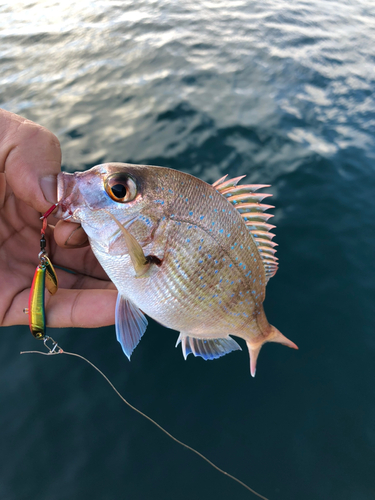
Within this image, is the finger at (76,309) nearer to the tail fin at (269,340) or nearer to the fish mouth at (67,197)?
the fish mouth at (67,197)

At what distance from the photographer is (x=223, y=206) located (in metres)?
2.19

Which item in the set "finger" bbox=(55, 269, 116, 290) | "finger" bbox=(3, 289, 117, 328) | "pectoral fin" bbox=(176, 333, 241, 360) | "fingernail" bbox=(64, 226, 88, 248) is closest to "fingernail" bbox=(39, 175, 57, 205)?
"fingernail" bbox=(64, 226, 88, 248)

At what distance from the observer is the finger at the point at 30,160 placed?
215 centimetres

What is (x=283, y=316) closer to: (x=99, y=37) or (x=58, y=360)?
(x=58, y=360)

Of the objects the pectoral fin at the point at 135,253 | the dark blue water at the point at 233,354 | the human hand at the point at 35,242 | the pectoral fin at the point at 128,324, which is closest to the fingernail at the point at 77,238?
the human hand at the point at 35,242

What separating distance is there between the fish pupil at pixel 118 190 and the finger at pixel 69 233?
41 centimetres

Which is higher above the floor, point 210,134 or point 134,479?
point 210,134

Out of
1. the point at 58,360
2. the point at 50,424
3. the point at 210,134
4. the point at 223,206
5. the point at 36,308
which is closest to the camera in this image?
the point at 223,206

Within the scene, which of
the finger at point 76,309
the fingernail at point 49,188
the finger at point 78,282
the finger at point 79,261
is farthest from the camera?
the finger at point 79,261

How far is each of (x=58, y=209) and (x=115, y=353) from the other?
5.90 ft

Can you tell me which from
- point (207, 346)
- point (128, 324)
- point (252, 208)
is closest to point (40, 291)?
point (128, 324)

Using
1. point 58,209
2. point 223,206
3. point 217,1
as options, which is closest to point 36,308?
point 58,209

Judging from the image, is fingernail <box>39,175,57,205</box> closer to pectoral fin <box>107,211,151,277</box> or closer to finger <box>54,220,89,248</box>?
finger <box>54,220,89,248</box>

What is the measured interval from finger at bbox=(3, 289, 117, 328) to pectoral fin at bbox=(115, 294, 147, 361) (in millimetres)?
391
